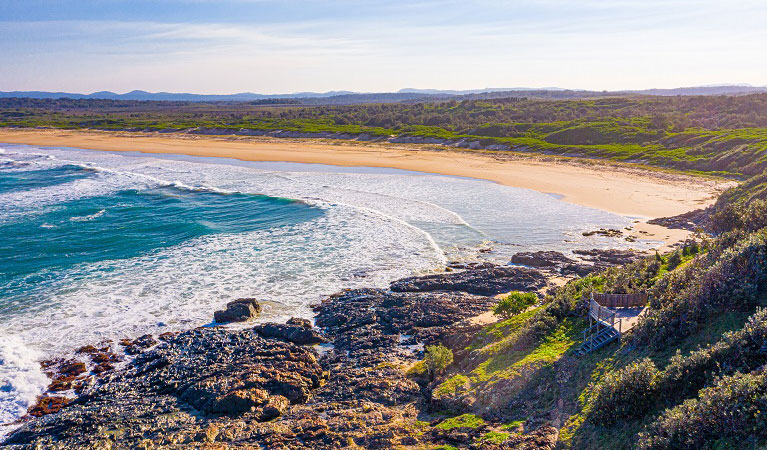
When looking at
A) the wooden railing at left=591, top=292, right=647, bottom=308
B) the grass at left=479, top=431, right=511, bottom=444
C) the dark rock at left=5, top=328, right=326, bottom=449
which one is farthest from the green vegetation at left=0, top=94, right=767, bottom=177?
the dark rock at left=5, top=328, right=326, bottom=449

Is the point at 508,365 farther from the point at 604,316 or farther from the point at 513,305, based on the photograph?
the point at 513,305

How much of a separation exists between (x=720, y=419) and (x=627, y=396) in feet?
5.03

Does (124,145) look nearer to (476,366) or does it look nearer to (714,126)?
(476,366)

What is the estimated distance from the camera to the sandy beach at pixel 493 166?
32094 millimetres

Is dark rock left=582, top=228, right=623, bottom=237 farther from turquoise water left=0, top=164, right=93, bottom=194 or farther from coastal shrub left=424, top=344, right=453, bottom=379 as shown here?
turquoise water left=0, top=164, right=93, bottom=194

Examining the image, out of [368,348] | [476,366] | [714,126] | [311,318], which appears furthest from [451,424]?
[714,126]

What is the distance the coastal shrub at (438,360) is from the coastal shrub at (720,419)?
17.5 feet

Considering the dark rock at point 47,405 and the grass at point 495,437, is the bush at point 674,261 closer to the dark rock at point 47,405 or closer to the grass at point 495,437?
the grass at point 495,437

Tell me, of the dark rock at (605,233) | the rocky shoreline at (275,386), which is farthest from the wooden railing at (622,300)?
the dark rock at (605,233)

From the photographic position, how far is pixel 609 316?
36.3 ft

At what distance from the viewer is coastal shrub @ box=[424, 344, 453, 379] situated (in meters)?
12.1

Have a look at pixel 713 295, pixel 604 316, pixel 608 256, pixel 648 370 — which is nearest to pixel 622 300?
pixel 604 316

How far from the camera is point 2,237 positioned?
25.5m

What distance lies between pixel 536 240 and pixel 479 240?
9.00 ft
